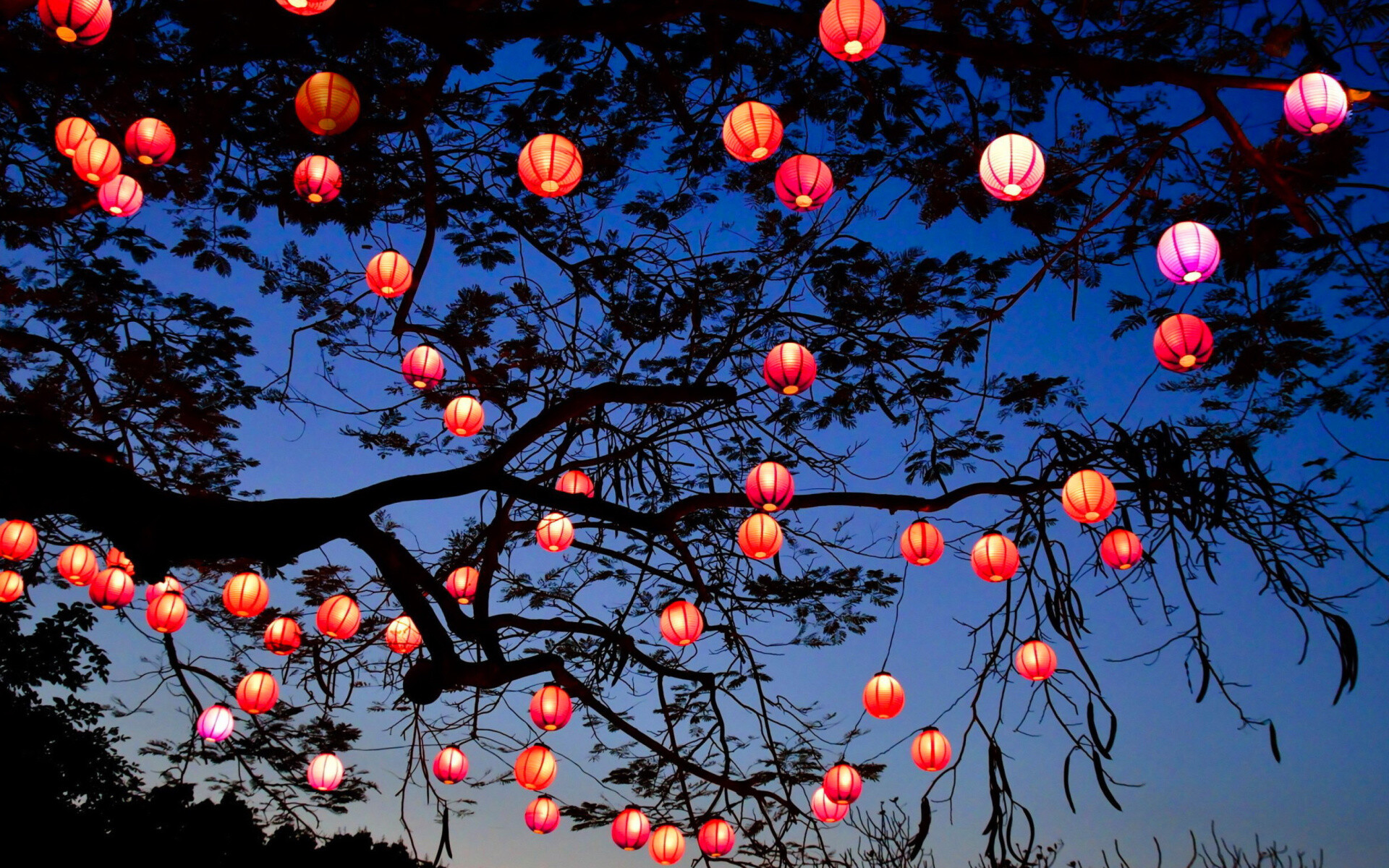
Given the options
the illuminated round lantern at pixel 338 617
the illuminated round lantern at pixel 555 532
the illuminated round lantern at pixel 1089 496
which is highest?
the illuminated round lantern at pixel 555 532

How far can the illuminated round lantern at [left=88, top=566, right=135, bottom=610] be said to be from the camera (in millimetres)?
5059

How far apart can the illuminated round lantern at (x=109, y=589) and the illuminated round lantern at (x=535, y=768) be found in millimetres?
2574

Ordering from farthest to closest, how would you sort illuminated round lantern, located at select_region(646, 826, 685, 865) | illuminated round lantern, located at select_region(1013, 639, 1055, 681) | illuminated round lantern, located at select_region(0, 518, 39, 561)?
illuminated round lantern, located at select_region(646, 826, 685, 865) < illuminated round lantern, located at select_region(0, 518, 39, 561) < illuminated round lantern, located at select_region(1013, 639, 1055, 681)

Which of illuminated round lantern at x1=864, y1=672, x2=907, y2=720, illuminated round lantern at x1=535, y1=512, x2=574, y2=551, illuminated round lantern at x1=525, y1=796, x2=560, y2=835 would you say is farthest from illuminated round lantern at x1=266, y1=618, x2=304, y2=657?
illuminated round lantern at x1=864, y1=672, x2=907, y2=720

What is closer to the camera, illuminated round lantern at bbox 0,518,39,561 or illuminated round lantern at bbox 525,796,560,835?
illuminated round lantern at bbox 0,518,39,561

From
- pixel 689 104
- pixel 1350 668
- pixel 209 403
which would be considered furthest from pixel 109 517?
pixel 1350 668

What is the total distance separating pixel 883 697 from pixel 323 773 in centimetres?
372

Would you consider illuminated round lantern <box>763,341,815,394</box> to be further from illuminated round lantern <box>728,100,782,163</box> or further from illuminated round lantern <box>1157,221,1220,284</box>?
illuminated round lantern <box>1157,221,1220,284</box>

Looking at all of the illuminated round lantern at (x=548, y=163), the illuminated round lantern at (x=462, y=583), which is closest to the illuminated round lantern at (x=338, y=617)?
the illuminated round lantern at (x=462, y=583)

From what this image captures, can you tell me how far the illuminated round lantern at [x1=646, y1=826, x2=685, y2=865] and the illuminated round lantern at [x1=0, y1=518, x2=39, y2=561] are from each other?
4.16 metres

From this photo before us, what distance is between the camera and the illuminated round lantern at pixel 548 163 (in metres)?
3.50

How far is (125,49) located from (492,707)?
4.01 meters

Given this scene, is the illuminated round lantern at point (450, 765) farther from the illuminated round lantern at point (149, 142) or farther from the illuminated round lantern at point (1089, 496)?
the illuminated round lantern at point (1089, 496)

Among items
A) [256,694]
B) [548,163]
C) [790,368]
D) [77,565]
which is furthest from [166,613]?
→ [790,368]
